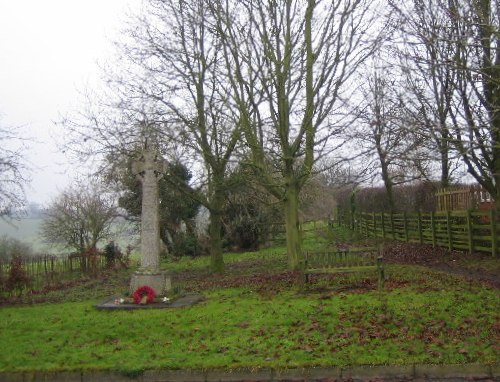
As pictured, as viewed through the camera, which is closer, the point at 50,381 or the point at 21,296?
the point at 50,381

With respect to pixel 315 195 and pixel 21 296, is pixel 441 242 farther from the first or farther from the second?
pixel 21 296

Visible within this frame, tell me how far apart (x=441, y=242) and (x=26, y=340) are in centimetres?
1800

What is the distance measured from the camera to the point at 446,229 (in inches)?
859

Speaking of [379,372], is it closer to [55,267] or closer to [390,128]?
[390,128]

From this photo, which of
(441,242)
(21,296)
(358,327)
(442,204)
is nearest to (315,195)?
(442,204)

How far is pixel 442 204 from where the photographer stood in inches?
1064

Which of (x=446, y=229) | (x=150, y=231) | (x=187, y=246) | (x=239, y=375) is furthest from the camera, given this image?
(x=187, y=246)

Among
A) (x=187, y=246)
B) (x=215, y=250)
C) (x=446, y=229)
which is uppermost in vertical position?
(x=446, y=229)

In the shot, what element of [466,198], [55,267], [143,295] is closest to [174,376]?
[143,295]

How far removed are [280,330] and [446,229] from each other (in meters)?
15.5

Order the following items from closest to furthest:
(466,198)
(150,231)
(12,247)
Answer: (150,231), (466,198), (12,247)

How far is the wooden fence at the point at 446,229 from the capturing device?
18047mm

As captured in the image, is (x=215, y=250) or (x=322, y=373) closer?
(x=322, y=373)

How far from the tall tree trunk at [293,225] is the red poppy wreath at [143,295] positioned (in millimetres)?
4898
